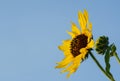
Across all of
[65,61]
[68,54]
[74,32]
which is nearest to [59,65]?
[65,61]

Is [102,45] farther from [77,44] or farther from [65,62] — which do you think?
[65,62]

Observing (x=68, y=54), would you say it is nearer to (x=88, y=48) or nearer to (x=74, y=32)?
(x=74, y=32)

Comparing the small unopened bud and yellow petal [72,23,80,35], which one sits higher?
yellow petal [72,23,80,35]

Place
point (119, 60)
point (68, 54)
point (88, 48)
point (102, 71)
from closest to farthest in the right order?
point (102, 71) → point (119, 60) → point (88, 48) → point (68, 54)

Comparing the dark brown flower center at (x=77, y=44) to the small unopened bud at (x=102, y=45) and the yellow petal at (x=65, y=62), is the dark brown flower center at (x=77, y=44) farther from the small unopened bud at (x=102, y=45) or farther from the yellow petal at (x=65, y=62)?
the small unopened bud at (x=102, y=45)

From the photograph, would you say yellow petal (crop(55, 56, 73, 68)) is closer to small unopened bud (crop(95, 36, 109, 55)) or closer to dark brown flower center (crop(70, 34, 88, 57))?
dark brown flower center (crop(70, 34, 88, 57))

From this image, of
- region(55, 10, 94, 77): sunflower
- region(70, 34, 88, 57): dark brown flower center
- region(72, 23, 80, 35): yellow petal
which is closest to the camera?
region(55, 10, 94, 77): sunflower

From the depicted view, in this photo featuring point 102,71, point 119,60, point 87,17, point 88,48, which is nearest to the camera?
point 102,71

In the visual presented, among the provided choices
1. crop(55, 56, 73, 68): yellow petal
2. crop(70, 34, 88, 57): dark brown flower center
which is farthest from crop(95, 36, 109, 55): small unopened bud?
crop(55, 56, 73, 68): yellow petal
